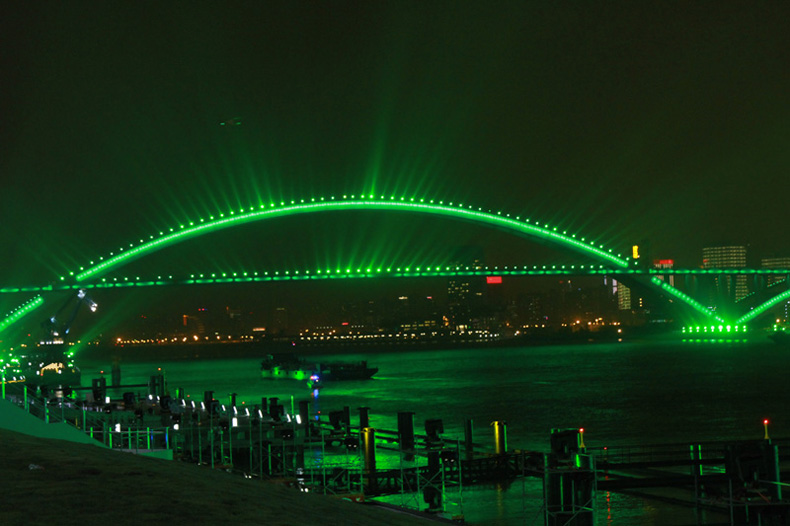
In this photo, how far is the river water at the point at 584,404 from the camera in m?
18.4

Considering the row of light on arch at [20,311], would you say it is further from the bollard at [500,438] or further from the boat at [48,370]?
the bollard at [500,438]

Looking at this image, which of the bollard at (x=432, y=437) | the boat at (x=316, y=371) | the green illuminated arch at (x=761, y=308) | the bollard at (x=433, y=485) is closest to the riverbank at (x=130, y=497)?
the bollard at (x=433, y=485)

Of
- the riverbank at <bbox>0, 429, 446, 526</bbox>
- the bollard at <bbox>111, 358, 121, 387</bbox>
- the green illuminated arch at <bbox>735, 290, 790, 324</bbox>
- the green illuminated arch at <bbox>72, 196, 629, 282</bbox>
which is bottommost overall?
the bollard at <bbox>111, 358, 121, 387</bbox>

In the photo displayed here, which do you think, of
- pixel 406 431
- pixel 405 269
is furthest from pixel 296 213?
pixel 406 431

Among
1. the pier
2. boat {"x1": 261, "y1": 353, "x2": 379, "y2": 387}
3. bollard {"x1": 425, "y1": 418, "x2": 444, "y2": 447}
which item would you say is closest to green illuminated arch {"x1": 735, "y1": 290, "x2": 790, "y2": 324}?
boat {"x1": 261, "y1": 353, "x2": 379, "y2": 387}

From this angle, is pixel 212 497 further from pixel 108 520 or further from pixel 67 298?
Answer: pixel 67 298

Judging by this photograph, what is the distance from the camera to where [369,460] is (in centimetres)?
2005

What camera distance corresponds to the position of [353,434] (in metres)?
26.0

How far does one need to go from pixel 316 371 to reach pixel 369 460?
176ft

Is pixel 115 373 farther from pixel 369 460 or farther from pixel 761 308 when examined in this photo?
pixel 761 308

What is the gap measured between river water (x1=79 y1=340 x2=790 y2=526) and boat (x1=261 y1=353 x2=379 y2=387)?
1092 millimetres

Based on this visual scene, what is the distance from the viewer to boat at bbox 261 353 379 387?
7431cm

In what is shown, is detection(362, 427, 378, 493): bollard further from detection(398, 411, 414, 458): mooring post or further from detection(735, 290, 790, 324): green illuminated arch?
detection(735, 290, 790, 324): green illuminated arch

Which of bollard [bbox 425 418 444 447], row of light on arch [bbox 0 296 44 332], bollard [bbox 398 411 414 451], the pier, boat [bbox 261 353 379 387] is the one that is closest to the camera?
the pier
